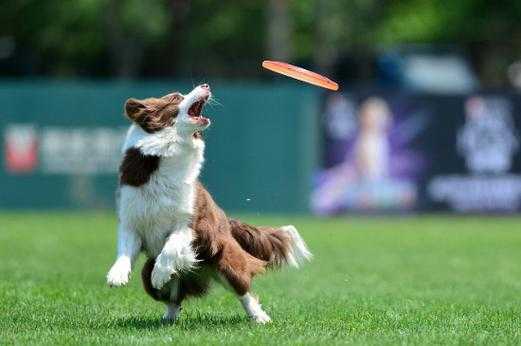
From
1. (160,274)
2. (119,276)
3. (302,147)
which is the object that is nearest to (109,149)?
(302,147)

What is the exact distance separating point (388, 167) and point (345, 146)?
0.93 m

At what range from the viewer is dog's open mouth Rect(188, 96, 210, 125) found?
9.23 metres

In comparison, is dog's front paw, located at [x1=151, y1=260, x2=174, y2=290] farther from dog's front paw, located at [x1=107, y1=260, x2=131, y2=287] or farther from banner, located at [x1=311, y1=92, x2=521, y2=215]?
banner, located at [x1=311, y1=92, x2=521, y2=215]

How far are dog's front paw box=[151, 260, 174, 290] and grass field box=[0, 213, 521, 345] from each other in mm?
354

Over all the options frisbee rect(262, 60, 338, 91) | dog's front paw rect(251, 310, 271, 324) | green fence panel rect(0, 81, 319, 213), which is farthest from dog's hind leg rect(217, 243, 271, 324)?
green fence panel rect(0, 81, 319, 213)

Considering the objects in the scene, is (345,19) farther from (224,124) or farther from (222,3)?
(224,124)

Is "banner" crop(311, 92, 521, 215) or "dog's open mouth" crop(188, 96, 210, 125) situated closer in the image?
"dog's open mouth" crop(188, 96, 210, 125)

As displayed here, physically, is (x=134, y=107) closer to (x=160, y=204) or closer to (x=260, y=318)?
(x=160, y=204)

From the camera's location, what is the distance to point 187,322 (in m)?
10.1

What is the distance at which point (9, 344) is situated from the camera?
8617 mm

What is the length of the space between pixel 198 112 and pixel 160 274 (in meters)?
1.17

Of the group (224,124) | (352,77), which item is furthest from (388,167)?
(352,77)

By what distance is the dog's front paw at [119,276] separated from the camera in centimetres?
902

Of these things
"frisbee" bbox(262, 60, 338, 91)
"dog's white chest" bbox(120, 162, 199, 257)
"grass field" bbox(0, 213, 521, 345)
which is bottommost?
"grass field" bbox(0, 213, 521, 345)
